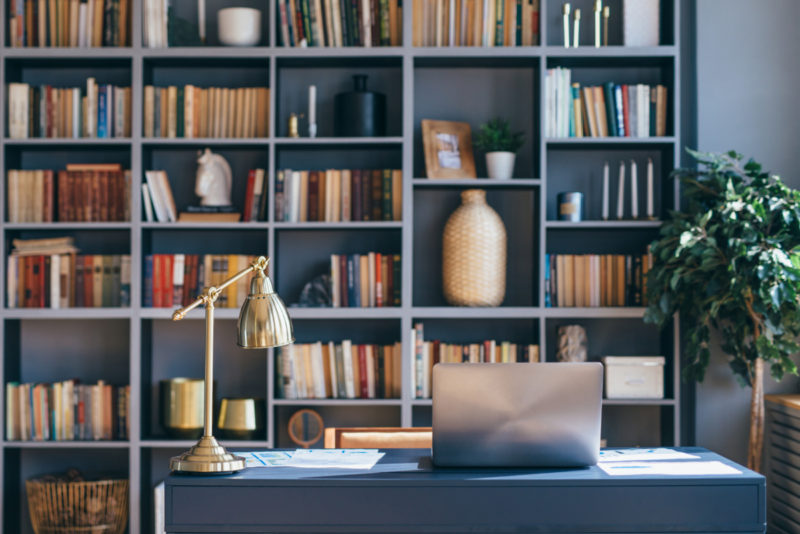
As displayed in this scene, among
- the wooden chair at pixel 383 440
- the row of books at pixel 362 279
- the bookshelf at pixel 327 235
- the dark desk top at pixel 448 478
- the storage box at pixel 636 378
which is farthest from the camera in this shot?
the bookshelf at pixel 327 235

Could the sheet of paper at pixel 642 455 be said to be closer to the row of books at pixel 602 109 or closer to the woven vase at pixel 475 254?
the woven vase at pixel 475 254

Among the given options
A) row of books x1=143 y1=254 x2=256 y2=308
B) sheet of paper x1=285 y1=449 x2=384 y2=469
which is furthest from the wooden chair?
row of books x1=143 y1=254 x2=256 y2=308

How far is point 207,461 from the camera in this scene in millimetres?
1849

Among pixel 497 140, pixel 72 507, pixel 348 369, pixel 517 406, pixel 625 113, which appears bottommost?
pixel 72 507

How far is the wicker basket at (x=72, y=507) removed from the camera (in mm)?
3459

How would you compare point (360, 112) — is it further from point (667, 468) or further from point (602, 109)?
point (667, 468)

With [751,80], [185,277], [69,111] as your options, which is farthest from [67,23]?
[751,80]

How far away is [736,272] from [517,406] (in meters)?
1.56

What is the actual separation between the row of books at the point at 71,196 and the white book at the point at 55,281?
19 centimetres

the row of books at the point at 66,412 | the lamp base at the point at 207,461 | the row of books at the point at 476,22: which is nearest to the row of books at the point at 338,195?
the row of books at the point at 476,22

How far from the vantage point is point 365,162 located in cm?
376

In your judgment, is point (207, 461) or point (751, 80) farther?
point (751, 80)

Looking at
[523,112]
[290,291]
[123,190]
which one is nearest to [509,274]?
[523,112]

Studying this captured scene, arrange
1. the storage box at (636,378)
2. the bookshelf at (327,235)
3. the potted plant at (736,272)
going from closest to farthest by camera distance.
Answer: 1. the potted plant at (736,272)
2. the storage box at (636,378)
3. the bookshelf at (327,235)
